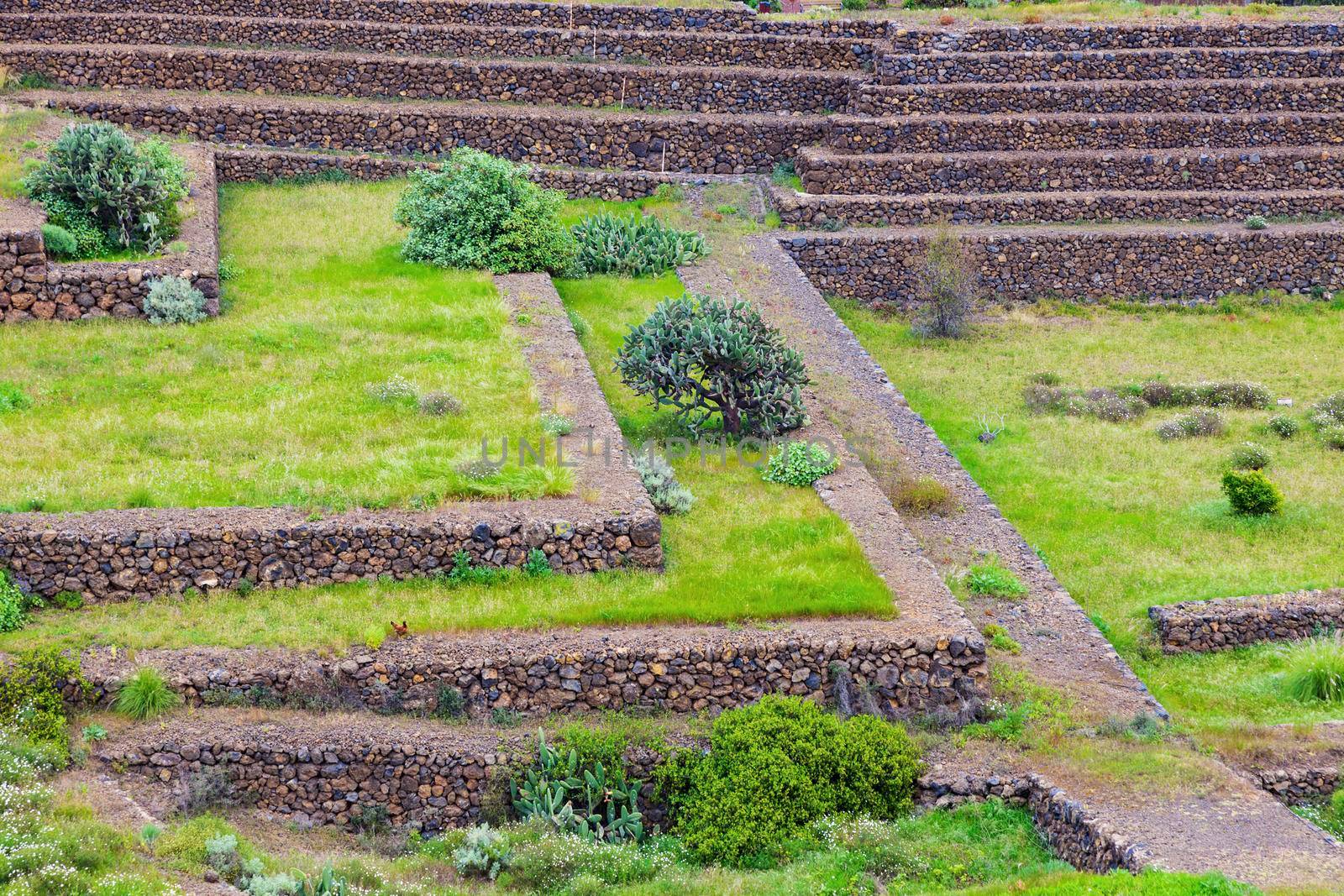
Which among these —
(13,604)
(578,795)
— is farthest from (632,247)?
(578,795)

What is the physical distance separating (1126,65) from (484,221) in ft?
51.2

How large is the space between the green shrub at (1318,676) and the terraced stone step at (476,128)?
1859cm

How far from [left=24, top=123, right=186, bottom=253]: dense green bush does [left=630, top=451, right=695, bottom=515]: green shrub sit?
391 inches

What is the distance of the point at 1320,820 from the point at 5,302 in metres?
18.1

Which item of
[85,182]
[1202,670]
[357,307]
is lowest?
[1202,670]

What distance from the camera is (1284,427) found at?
23062 mm

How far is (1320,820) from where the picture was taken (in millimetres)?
13641

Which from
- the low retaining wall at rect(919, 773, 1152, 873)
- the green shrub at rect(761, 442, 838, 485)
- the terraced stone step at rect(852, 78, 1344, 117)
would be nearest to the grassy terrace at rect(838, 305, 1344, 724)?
the low retaining wall at rect(919, 773, 1152, 873)

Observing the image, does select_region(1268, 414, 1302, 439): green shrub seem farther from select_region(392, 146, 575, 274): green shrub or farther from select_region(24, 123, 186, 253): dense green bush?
select_region(24, 123, 186, 253): dense green bush

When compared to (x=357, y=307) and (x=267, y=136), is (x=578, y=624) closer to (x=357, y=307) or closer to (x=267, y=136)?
(x=357, y=307)

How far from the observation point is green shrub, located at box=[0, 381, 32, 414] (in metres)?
18.6

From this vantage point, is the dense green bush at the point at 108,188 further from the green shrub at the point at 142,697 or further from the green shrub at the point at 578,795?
the green shrub at the point at 578,795

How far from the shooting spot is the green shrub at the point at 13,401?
61.1 feet

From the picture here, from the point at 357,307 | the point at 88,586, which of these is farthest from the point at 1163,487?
the point at 88,586
